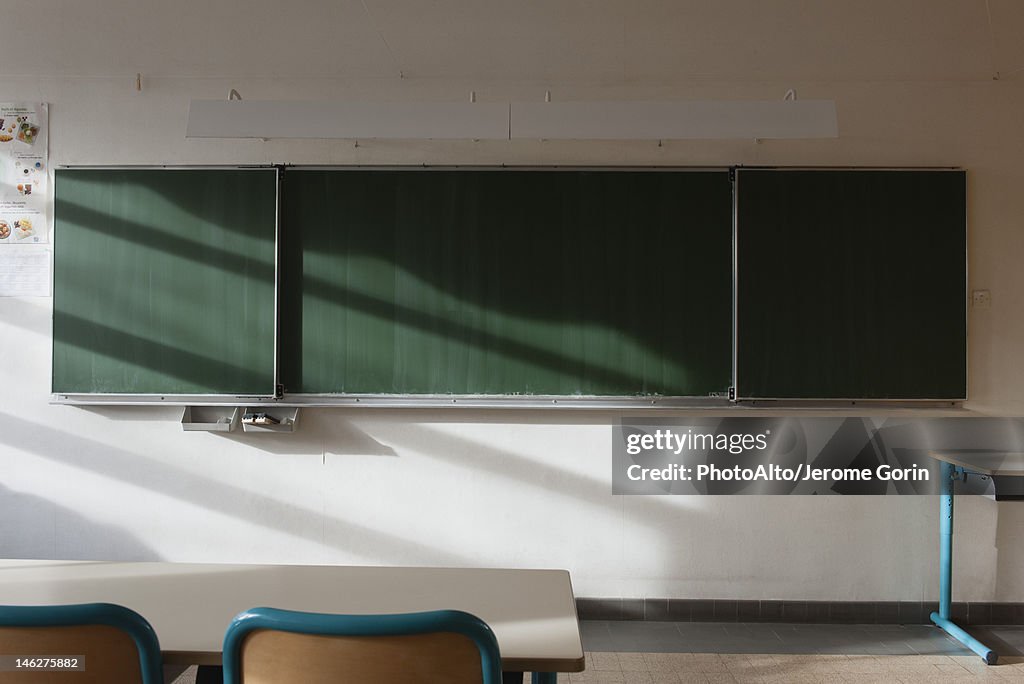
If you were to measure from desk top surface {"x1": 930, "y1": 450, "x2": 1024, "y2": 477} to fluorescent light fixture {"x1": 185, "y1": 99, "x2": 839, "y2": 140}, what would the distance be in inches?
64.8

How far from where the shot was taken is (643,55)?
392 centimetres

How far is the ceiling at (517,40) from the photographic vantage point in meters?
3.83

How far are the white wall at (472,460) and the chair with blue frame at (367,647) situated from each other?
8.18 ft

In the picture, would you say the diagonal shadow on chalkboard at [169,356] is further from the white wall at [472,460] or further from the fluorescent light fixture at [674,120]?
the fluorescent light fixture at [674,120]

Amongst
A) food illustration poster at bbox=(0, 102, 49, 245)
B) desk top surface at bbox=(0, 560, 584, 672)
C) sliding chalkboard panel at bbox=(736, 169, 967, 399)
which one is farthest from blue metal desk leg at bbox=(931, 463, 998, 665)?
food illustration poster at bbox=(0, 102, 49, 245)

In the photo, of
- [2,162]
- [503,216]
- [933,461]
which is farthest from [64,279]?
[933,461]

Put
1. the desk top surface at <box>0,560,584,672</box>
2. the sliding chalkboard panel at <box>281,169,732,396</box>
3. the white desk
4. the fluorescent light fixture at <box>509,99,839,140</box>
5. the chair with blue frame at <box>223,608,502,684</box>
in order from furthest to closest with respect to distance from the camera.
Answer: the sliding chalkboard panel at <box>281,169,732,396</box> → the white desk → the fluorescent light fixture at <box>509,99,839,140</box> → the desk top surface at <box>0,560,584,672</box> → the chair with blue frame at <box>223,608,502,684</box>

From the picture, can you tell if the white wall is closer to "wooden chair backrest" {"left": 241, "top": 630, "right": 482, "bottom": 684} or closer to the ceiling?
the ceiling

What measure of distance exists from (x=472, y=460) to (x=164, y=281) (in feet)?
5.85

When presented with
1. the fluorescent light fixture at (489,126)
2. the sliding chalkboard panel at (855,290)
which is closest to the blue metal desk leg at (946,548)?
the sliding chalkboard panel at (855,290)

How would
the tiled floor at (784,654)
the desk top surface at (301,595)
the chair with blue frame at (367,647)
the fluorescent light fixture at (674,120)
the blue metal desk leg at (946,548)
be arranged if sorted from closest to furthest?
1. the chair with blue frame at (367,647)
2. the desk top surface at (301,595)
3. the fluorescent light fixture at (674,120)
4. the tiled floor at (784,654)
5. the blue metal desk leg at (946,548)

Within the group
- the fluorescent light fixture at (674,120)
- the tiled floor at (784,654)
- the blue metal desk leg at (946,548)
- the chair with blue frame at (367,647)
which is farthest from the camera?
the blue metal desk leg at (946,548)

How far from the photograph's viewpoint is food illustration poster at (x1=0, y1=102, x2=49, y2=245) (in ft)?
13.1

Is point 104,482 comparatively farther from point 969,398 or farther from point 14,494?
point 969,398
